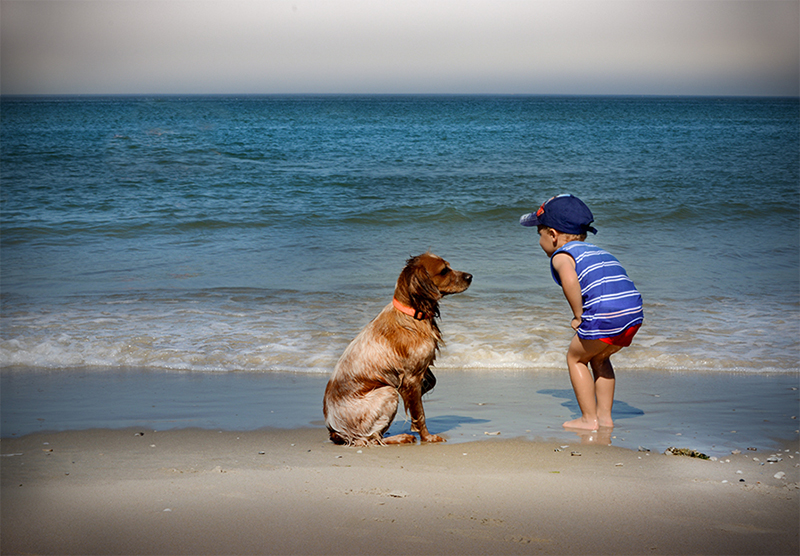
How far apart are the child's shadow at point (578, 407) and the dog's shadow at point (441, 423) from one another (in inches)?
31.5

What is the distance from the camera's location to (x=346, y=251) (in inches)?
475

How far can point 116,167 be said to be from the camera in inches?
878

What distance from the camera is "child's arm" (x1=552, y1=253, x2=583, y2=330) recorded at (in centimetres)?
438

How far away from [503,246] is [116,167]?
603 inches

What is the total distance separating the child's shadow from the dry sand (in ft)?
3.05

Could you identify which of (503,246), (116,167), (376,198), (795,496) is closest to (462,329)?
(795,496)

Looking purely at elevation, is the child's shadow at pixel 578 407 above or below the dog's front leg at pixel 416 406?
below

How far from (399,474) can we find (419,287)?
1151mm

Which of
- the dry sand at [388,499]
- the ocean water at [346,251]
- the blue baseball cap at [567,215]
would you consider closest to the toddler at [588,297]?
the blue baseball cap at [567,215]

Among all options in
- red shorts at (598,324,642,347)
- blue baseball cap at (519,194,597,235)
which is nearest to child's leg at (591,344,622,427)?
red shorts at (598,324,642,347)

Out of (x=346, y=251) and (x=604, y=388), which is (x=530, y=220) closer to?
(x=604, y=388)

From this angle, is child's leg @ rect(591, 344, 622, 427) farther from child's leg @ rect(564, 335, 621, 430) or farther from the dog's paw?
the dog's paw

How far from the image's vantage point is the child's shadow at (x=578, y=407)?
5.03m

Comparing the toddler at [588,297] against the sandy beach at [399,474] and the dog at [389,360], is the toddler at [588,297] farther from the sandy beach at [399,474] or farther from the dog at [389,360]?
the dog at [389,360]
